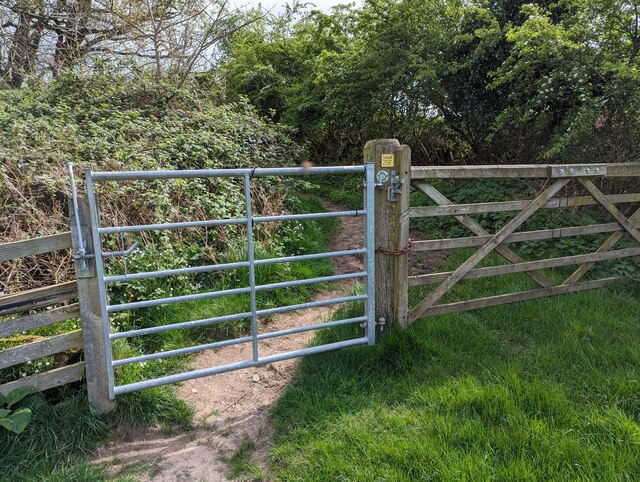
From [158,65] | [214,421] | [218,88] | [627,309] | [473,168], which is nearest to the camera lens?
[214,421]

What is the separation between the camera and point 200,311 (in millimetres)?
4270

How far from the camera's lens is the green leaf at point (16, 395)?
106 inches

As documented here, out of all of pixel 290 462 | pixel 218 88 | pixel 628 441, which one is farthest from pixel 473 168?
pixel 218 88

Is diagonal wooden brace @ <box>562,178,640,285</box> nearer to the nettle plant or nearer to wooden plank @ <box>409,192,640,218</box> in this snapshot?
wooden plank @ <box>409,192,640,218</box>

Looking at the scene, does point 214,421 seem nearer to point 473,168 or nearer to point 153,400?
point 153,400

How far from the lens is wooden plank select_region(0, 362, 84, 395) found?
2775 millimetres

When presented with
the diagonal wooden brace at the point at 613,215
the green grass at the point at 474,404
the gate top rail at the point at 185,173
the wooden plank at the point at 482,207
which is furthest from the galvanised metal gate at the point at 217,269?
the diagonal wooden brace at the point at 613,215

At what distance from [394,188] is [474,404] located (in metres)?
1.70

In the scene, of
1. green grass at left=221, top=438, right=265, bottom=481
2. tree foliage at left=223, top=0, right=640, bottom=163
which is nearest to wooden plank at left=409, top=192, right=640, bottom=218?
tree foliage at left=223, top=0, right=640, bottom=163

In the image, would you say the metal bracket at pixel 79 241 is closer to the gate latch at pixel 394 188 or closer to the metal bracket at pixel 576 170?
the gate latch at pixel 394 188

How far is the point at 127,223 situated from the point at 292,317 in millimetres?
2179

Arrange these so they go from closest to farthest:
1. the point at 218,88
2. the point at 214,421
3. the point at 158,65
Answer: the point at 214,421, the point at 158,65, the point at 218,88

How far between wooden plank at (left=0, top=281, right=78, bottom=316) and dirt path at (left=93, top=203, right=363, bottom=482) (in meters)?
1.04

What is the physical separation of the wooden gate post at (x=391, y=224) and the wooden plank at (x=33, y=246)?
7.57ft
